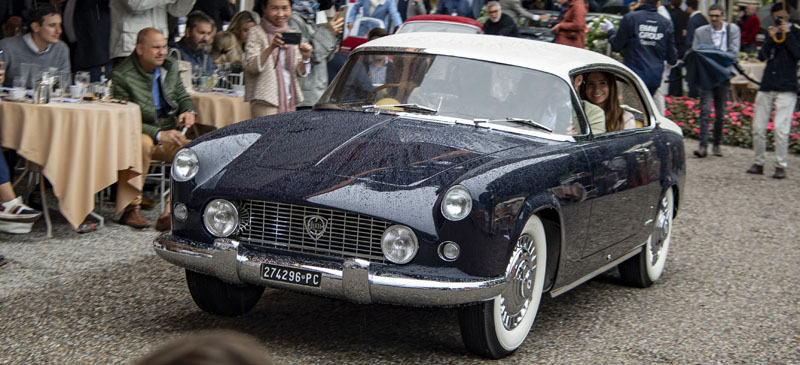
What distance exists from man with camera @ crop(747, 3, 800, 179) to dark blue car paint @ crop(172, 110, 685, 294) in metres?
7.10

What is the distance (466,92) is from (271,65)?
9.92ft

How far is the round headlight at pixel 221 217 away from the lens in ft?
16.5

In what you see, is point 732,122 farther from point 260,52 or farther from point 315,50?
point 260,52

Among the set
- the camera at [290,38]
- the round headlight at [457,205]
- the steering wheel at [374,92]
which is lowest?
the round headlight at [457,205]

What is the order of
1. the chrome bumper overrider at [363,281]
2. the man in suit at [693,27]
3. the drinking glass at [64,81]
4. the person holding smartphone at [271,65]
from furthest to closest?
the man in suit at [693,27] < the person holding smartphone at [271,65] < the drinking glass at [64,81] < the chrome bumper overrider at [363,281]

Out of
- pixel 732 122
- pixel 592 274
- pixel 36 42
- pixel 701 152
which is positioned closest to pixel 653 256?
pixel 592 274

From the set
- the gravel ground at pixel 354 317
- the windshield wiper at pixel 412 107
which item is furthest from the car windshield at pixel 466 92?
the gravel ground at pixel 354 317

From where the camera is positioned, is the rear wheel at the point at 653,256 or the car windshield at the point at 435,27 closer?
the rear wheel at the point at 653,256

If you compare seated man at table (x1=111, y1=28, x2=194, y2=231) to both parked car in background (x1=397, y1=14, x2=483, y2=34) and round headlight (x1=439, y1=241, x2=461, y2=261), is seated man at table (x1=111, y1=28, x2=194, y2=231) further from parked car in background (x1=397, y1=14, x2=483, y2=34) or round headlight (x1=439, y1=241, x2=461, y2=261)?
parked car in background (x1=397, y1=14, x2=483, y2=34)

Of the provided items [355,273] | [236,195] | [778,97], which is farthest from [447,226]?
[778,97]

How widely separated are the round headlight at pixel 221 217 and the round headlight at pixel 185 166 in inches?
8.7

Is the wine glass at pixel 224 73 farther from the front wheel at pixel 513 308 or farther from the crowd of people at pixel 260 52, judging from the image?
the front wheel at pixel 513 308

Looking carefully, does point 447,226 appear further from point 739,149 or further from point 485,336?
point 739,149

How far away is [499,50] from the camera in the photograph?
6.18m
